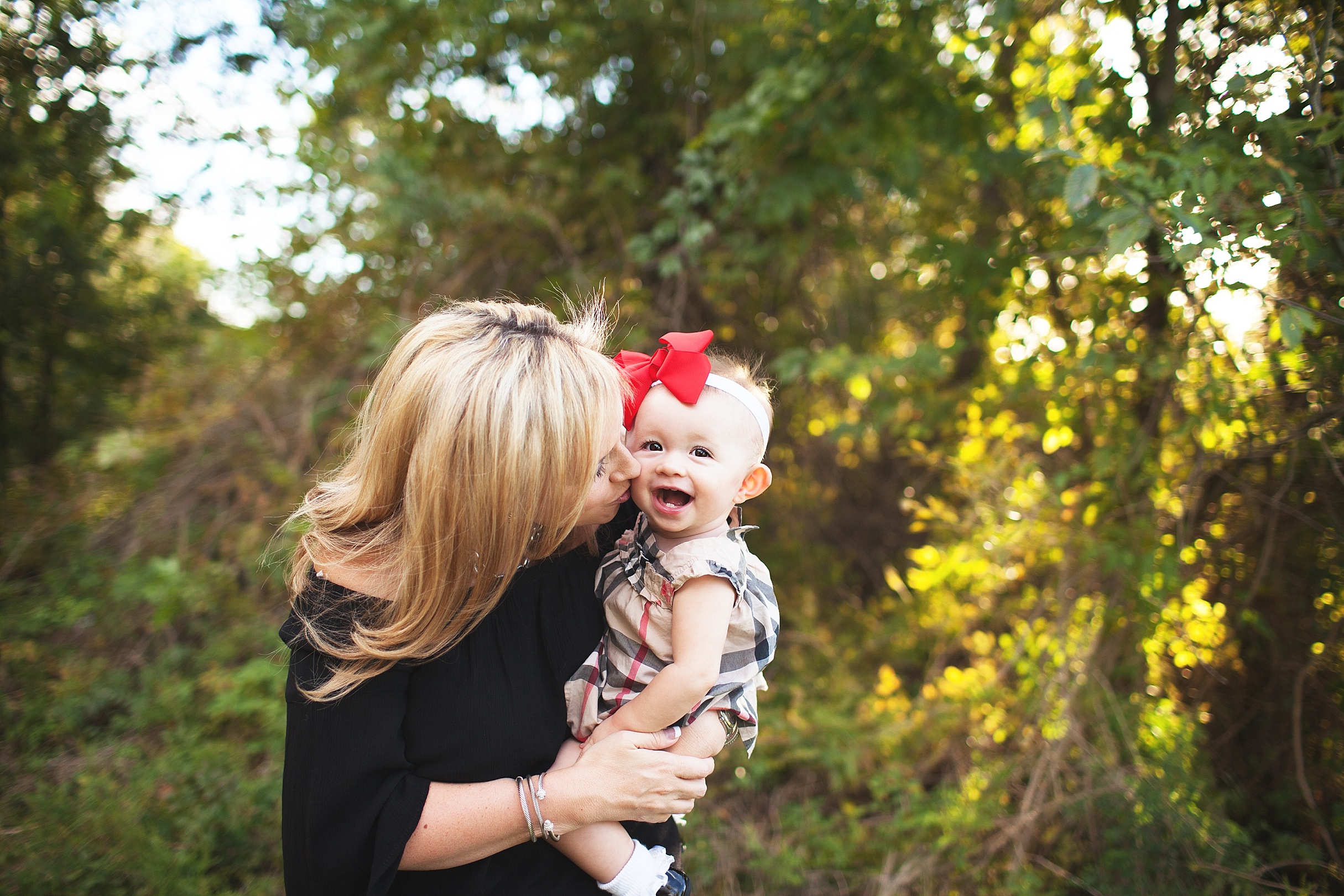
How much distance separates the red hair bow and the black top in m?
0.41

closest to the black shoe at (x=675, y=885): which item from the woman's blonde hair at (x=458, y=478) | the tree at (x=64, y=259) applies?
the woman's blonde hair at (x=458, y=478)

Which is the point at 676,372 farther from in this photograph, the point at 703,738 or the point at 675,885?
the point at 675,885

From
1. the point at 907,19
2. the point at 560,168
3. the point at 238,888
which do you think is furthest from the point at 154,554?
the point at 907,19

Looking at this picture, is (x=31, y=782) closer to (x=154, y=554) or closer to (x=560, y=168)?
(x=154, y=554)

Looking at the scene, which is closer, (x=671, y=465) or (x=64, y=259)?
(x=671, y=465)

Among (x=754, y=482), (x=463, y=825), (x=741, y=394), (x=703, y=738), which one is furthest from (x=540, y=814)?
(x=741, y=394)

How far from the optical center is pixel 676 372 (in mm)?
1540

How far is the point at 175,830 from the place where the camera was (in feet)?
9.66

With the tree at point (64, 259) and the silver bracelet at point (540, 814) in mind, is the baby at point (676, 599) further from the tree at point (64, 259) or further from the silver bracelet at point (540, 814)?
the tree at point (64, 259)

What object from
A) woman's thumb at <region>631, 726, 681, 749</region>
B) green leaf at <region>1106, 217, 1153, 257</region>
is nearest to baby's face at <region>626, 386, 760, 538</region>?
woman's thumb at <region>631, 726, 681, 749</region>

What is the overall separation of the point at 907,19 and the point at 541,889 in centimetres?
324

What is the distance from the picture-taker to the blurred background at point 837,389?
244 centimetres

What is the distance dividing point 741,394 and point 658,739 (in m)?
A: 0.73

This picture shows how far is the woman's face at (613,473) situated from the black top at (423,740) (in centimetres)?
20
